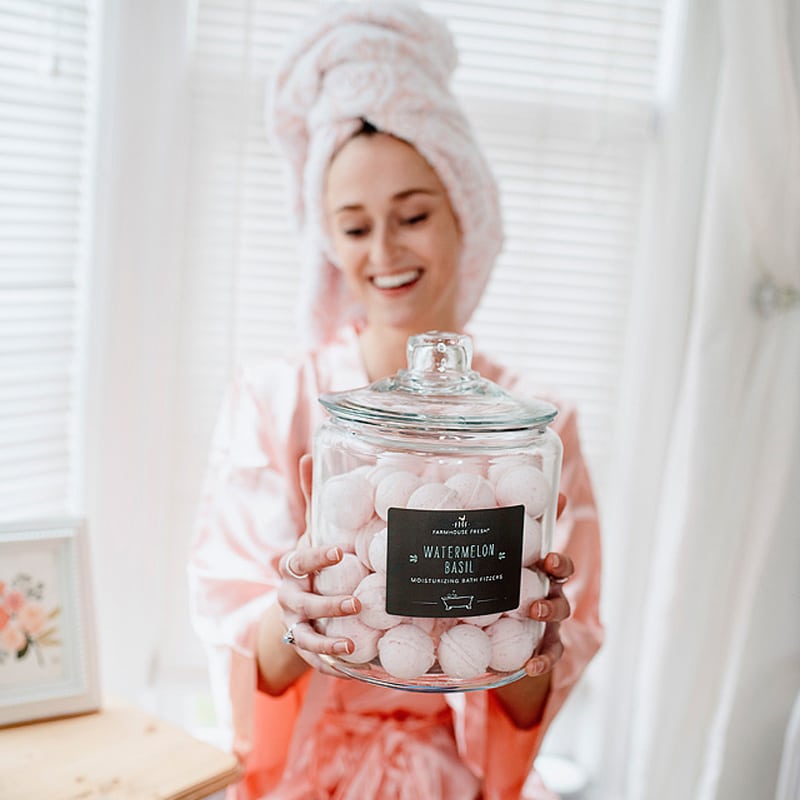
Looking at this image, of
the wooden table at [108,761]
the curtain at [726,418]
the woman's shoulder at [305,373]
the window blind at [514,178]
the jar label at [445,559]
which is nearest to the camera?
the jar label at [445,559]

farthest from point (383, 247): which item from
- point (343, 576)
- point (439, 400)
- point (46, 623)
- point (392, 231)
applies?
point (46, 623)

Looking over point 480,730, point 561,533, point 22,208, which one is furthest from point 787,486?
point 22,208

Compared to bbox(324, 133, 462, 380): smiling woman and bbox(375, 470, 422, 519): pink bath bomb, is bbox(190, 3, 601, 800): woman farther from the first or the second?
bbox(375, 470, 422, 519): pink bath bomb

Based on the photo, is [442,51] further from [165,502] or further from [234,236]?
[165,502]

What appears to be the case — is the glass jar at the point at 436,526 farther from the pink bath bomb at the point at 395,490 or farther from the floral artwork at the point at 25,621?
the floral artwork at the point at 25,621

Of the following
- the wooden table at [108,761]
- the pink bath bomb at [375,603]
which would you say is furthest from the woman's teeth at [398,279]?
the wooden table at [108,761]

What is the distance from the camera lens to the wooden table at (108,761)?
1.14 meters

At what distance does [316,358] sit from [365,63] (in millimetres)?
399

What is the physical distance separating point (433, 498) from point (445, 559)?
0.05 metres

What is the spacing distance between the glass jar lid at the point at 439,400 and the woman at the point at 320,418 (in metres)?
0.33

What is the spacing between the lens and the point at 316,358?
145cm

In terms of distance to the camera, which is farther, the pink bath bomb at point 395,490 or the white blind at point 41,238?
the white blind at point 41,238

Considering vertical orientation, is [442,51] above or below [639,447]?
above

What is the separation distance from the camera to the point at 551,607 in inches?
39.4
